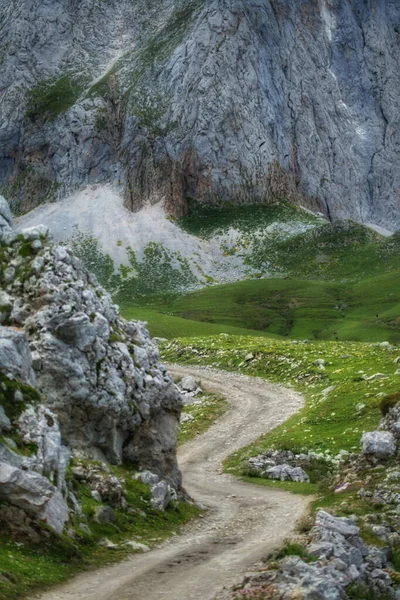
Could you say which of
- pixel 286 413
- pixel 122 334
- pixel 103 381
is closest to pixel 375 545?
pixel 103 381

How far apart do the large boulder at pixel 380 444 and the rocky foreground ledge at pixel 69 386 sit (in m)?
8.39

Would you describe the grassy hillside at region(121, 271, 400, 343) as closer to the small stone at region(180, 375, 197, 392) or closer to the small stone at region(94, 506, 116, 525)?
the small stone at region(180, 375, 197, 392)

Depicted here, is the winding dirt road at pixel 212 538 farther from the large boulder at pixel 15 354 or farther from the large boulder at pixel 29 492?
the large boulder at pixel 15 354

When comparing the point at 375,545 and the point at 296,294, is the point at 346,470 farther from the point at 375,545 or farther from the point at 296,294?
the point at 296,294

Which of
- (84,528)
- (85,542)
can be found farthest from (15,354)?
(85,542)

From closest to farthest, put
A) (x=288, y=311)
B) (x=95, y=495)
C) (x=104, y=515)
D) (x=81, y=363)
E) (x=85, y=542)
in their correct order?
(x=85, y=542) → (x=104, y=515) → (x=95, y=495) → (x=81, y=363) → (x=288, y=311)

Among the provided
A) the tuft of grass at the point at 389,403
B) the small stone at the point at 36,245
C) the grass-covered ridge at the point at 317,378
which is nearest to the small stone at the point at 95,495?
the small stone at the point at 36,245

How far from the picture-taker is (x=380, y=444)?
29.1 m

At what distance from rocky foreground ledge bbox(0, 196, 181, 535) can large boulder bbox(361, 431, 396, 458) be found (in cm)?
839

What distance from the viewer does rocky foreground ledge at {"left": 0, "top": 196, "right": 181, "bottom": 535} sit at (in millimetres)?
21078

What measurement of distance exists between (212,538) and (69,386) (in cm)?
767

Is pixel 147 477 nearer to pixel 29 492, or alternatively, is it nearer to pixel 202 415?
pixel 29 492

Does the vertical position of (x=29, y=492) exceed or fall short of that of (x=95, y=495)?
it exceeds it

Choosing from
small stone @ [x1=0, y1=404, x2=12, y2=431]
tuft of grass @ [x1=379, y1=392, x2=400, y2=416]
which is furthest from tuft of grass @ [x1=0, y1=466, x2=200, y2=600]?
tuft of grass @ [x1=379, y1=392, x2=400, y2=416]
